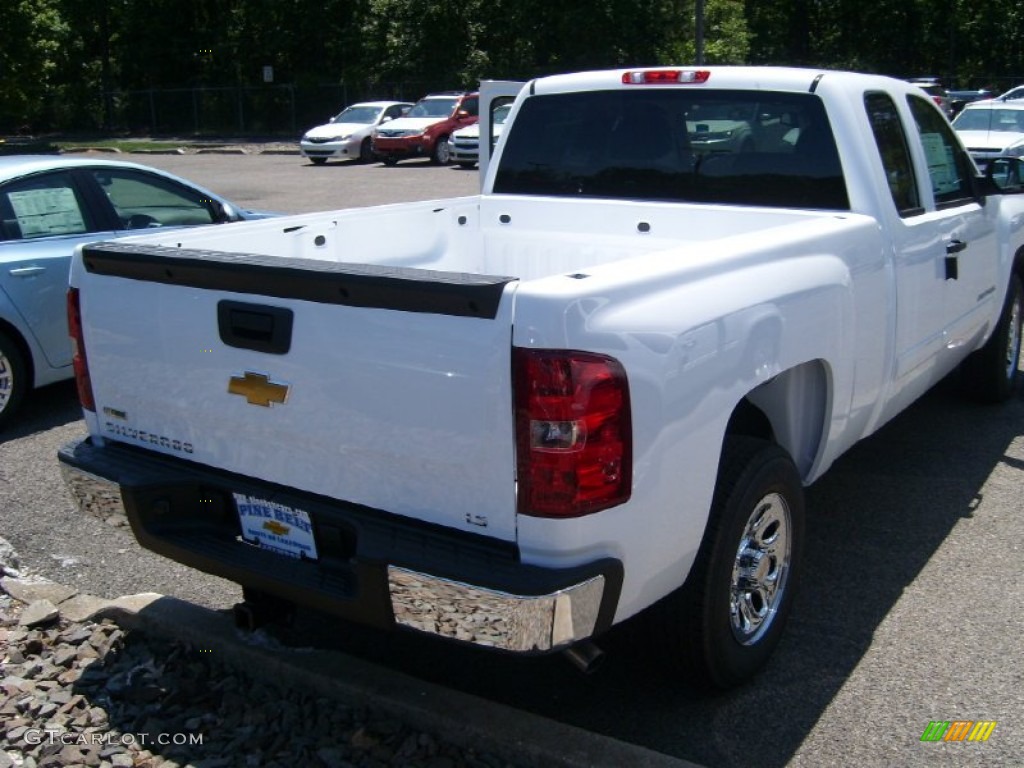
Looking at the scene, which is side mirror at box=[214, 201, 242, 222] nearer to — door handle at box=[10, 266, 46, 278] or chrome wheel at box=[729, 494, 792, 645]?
door handle at box=[10, 266, 46, 278]

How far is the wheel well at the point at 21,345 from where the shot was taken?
663cm

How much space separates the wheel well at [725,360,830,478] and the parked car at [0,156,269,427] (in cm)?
463

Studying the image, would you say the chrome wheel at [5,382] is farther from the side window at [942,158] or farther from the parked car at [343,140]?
the parked car at [343,140]

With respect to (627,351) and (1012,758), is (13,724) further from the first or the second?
(1012,758)

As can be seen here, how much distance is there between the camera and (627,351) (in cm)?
286

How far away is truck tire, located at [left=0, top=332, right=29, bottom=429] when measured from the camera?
21.8 ft

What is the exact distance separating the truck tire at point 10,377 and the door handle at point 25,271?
37 centimetres

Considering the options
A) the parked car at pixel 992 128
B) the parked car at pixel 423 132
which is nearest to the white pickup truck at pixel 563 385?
the parked car at pixel 992 128

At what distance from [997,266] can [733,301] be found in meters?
3.41

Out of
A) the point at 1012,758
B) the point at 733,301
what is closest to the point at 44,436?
the point at 733,301

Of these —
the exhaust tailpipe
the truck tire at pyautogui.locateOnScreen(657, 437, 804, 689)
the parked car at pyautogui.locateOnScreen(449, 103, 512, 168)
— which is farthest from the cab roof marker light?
the parked car at pyautogui.locateOnScreen(449, 103, 512, 168)

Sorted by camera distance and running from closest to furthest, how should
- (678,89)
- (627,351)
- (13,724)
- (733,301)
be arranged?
(627,351) → (733,301) → (13,724) → (678,89)

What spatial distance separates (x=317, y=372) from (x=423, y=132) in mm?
24618

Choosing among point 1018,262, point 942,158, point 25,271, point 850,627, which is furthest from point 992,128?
point 850,627
